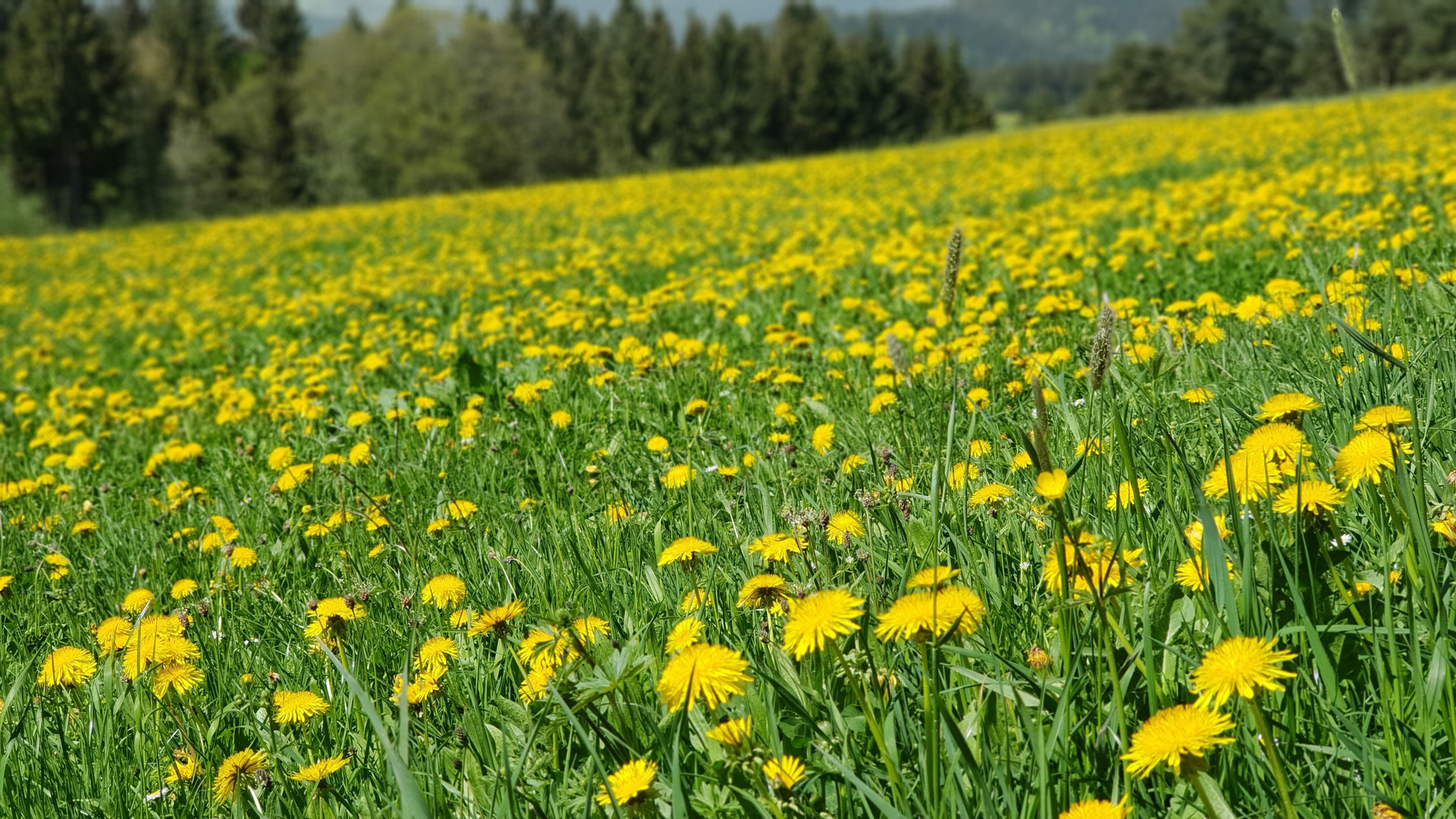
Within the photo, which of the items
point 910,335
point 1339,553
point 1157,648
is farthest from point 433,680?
point 910,335

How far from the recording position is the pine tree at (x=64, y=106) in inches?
1459

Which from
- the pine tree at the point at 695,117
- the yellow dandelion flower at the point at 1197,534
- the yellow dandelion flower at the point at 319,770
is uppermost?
the pine tree at the point at 695,117

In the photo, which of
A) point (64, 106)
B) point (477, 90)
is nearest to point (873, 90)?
point (477, 90)

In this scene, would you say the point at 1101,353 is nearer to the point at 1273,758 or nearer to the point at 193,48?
the point at 1273,758

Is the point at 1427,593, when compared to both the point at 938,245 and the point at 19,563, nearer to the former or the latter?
the point at 19,563

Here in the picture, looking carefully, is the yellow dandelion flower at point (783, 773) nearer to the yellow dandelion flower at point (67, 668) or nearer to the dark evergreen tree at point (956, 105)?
the yellow dandelion flower at point (67, 668)

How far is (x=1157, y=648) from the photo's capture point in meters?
1.22

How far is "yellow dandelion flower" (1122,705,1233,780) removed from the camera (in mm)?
919

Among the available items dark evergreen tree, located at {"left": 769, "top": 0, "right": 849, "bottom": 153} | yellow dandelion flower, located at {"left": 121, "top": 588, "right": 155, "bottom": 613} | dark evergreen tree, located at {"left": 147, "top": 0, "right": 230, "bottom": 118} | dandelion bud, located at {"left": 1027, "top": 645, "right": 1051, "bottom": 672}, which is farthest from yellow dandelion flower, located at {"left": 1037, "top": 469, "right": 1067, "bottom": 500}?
dark evergreen tree, located at {"left": 147, "top": 0, "right": 230, "bottom": 118}

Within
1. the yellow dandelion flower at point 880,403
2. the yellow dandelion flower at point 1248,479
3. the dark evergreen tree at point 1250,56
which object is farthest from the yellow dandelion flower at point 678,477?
the dark evergreen tree at point 1250,56

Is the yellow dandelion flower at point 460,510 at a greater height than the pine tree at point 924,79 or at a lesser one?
lesser

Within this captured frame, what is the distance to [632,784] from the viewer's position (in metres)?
1.07

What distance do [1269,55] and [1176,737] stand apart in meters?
76.0

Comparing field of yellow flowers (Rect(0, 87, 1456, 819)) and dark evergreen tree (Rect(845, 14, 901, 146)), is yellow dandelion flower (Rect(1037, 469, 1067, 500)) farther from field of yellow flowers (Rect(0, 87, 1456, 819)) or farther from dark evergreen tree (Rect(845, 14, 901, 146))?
dark evergreen tree (Rect(845, 14, 901, 146))
